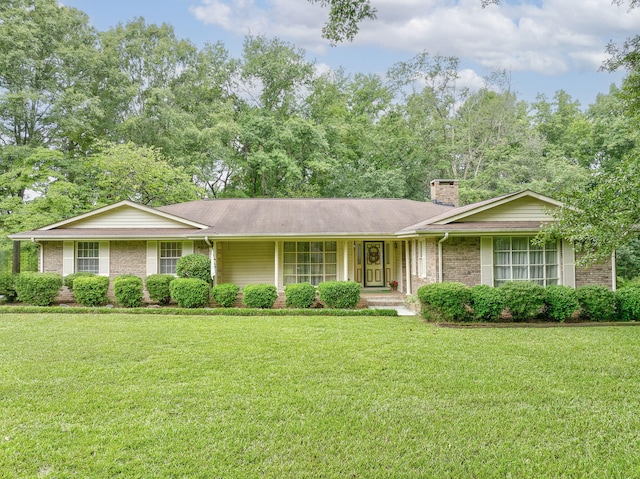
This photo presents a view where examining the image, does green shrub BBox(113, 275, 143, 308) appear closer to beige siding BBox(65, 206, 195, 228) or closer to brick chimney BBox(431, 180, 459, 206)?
beige siding BBox(65, 206, 195, 228)

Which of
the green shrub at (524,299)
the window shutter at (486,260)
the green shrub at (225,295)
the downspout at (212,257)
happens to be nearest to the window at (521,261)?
the window shutter at (486,260)

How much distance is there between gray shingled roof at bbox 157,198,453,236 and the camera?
511 inches

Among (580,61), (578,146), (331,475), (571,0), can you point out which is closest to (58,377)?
(331,475)

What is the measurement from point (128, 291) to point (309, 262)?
5989mm

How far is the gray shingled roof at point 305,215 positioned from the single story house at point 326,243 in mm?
41

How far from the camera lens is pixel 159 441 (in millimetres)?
3453

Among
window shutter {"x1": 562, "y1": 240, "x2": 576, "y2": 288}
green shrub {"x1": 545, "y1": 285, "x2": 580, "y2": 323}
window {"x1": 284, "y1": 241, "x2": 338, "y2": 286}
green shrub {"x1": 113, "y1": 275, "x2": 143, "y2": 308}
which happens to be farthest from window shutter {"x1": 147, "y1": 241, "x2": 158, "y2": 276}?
window shutter {"x1": 562, "y1": 240, "x2": 576, "y2": 288}

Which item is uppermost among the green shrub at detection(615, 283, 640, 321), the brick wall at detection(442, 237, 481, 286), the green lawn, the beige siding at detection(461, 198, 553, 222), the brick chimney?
the brick chimney

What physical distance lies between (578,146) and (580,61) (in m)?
12.7

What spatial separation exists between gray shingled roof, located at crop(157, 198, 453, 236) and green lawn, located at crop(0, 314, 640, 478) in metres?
5.96

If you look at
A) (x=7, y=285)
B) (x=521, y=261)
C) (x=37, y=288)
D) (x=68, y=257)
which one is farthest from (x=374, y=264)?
(x=7, y=285)

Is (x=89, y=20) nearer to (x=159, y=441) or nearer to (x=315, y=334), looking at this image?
(x=315, y=334)

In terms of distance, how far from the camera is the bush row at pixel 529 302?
29.9 feet

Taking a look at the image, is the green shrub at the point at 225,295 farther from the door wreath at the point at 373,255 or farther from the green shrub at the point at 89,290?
the door wreath at the point at 373,255
